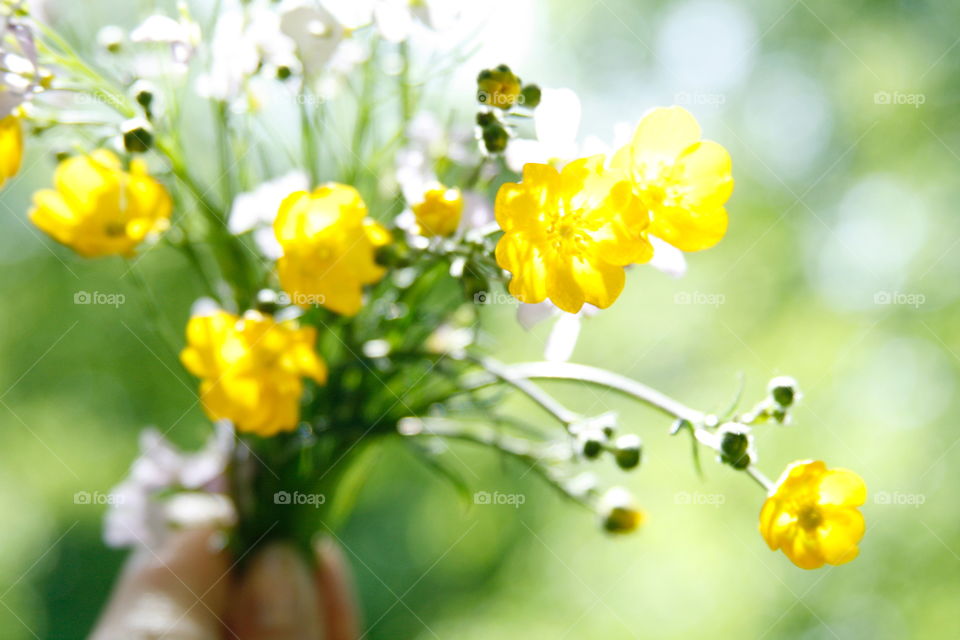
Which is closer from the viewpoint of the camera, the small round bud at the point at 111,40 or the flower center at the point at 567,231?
the flower center at the point at 567,231

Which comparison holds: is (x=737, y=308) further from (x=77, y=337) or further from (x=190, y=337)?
(x=77, y=337)

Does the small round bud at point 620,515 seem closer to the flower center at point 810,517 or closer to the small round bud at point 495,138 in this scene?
the flower center at point 810,517

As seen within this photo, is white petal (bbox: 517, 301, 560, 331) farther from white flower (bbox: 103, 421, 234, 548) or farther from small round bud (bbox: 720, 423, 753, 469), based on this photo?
white flower (bbox: 103, 421, 234, 548)

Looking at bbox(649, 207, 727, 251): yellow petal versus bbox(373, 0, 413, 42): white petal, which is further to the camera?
bbox(373, 0, 413, 42): white petal

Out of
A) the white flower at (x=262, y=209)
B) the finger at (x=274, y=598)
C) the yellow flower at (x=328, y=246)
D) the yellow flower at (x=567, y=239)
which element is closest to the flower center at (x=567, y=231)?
the yellow flower at (x=567, y=239)

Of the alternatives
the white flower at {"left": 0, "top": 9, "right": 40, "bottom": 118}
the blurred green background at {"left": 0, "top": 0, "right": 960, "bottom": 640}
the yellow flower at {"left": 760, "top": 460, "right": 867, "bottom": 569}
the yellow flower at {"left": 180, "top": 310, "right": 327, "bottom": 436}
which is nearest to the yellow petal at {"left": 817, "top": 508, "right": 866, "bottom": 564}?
the yellow flower at {"left": 760, "top": 460, "right": 867, "bottom": 569}

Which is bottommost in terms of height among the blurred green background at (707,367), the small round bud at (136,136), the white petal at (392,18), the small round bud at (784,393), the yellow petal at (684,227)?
the blurred green background at (707,367)

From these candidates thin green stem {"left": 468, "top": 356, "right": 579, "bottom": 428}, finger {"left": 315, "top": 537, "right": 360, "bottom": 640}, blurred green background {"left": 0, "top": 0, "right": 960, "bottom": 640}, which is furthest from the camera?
blurred green background {"left": 0, "top": 0, "right": 960, "bottom": 640}
